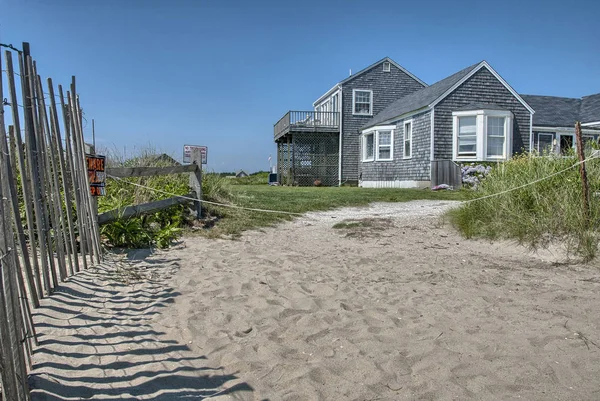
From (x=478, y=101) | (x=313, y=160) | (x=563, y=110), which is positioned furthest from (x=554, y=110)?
(x=313, y=160)

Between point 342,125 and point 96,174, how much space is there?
21713 mm

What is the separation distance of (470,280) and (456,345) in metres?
1.83

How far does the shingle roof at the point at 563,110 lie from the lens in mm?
22266

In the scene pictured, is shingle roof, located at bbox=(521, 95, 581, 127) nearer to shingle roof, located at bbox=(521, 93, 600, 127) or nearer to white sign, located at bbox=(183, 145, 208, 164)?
shingle roof, located at bbox=(521, 93, 600, 127)

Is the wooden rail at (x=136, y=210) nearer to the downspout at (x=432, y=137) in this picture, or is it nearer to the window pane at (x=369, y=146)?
the downspout at (x=432, y=137)

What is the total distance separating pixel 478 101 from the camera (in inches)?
788

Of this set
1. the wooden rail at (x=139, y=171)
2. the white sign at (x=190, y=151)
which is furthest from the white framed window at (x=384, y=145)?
the wooden rail at (x=139, y=171)

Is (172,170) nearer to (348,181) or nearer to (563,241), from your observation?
(563,241)

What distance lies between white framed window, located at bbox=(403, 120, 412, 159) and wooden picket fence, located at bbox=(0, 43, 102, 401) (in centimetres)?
1806

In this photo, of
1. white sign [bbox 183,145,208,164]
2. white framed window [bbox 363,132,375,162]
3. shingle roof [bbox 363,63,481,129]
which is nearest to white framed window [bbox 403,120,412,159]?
shingle roof [bbox 363,63,481,129]

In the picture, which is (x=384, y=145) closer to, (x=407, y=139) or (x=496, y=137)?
(x=407, y=139)

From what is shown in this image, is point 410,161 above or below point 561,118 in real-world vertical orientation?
below

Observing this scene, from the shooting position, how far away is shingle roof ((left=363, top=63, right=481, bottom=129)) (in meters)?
20.0

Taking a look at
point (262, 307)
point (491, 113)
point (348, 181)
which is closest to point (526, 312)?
point (262, 307)
